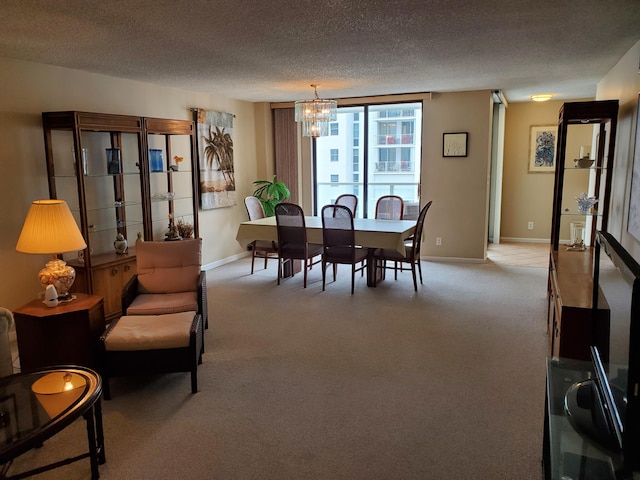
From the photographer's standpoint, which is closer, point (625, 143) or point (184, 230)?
point (625, 143)

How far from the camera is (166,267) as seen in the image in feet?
Answer: 13.2

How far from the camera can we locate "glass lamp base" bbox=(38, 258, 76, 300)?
11.0ft

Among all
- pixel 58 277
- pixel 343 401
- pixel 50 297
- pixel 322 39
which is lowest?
pixel 343 401

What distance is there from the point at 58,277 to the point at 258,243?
2984 millimetres

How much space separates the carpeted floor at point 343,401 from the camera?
2.42m

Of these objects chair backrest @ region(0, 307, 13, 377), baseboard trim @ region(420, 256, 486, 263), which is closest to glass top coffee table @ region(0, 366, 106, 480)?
chair backrest @ region(0, 307, 13, 377)

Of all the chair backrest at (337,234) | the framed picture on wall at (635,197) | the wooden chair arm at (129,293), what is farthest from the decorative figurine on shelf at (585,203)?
the wooden chair arm at (129,293)

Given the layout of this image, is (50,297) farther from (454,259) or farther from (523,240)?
(523,240)

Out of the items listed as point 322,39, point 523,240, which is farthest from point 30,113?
point 523,240

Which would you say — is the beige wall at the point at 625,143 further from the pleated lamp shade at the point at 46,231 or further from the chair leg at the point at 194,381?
the pleated lamp shade at the point at 46,231

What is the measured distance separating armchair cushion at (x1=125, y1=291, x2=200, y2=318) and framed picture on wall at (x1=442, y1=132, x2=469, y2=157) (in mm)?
4277

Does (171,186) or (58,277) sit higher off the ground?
(171,186)

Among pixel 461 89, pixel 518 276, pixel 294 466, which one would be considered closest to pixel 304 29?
pixel 294 466

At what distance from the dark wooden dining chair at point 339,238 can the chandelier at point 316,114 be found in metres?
0.99
